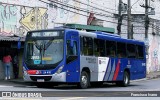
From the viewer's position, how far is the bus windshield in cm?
2066

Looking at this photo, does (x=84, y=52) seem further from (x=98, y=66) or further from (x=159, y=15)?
(x=159, y=15)

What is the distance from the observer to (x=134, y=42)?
91.6 feet

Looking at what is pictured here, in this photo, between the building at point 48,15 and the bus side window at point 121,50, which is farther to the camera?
the building at point 48,15

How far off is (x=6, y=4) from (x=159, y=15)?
29.6 m

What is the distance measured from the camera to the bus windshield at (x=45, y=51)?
2066 cm

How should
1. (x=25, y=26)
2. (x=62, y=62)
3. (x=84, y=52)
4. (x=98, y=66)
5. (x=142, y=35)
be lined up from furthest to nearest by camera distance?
1. (x=142, y=35)
2. (x=25, y=26)
3. (x=98, y=66)
4. (x=84, y=52)
5. (x=62, y=62)

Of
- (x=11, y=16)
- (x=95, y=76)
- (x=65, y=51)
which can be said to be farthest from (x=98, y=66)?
(x=11, y=16)

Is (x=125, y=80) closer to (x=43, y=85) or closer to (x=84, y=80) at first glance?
(x=84, y=80)

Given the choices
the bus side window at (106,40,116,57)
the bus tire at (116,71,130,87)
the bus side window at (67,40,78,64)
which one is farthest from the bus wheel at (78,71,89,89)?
the bus tire at (116,71,130,87)

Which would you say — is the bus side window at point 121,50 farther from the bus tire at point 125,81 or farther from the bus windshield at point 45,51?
the bus windshield at point 45,51

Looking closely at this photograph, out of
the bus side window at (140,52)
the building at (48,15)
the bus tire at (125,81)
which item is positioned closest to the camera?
the bus tire at (125,81)

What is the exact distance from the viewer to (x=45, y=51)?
20.8m

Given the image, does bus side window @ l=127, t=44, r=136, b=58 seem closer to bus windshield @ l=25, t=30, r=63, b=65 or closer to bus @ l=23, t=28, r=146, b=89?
bus @ l=23, t=28, r=146, b=89

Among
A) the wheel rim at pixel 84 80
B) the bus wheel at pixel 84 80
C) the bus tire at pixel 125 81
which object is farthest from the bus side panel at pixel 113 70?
the wheel rim at pixel 84 80
